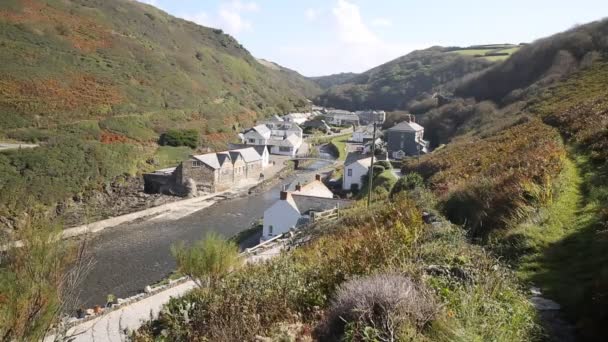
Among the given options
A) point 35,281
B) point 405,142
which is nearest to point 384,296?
point 35,281

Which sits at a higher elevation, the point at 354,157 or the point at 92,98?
the point at 92,98

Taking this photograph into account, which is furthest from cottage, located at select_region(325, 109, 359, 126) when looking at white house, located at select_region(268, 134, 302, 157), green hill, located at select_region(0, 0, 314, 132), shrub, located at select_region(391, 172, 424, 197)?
shrub, located at select_region(391, 172, 424, 197)

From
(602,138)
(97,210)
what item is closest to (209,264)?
(602,138)

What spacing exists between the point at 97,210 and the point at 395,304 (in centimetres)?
4140

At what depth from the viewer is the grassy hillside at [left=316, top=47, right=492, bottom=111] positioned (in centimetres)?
13375

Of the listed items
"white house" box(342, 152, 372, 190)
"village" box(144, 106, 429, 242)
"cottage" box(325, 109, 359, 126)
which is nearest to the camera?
"village" box(144, 106, 429, 242)

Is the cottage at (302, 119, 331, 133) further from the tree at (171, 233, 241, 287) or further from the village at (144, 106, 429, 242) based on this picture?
the tree at (171, 233, 241, 287)

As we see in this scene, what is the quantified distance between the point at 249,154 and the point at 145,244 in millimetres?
28205

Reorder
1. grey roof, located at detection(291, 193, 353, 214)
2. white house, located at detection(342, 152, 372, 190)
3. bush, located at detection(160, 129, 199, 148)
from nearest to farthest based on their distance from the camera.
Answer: grey roof, located at detection(291, 193, 353, 214)
white house, located at detection(342, 152, 372, 190)
bush, located at detection(160, 129, 199, 148)

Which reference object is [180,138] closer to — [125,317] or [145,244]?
[145,244]

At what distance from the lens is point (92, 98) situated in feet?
203

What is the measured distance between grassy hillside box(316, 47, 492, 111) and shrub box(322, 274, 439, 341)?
126m

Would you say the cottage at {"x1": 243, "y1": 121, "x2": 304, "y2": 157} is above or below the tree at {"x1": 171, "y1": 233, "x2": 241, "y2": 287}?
below

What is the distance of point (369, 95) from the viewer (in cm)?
15200
